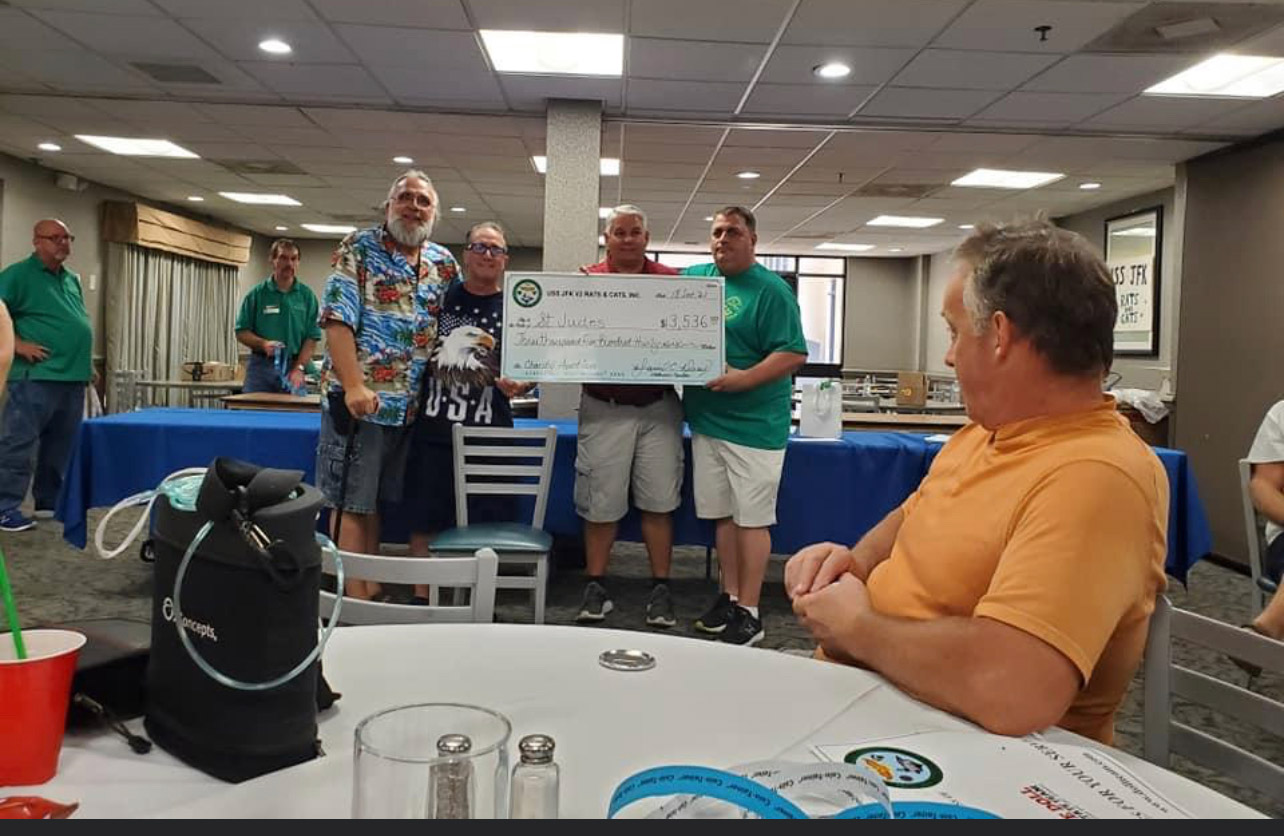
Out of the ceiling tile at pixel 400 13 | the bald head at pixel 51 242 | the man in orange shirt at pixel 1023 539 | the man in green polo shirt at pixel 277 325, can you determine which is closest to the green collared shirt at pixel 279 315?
the man in green polo shirt at pixel 277 325

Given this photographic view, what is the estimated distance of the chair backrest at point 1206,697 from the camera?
119cm

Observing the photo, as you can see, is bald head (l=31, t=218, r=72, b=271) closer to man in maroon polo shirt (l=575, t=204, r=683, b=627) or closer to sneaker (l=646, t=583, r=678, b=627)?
man in maroon polo shirt (l=575, t=204, r=683, b=627)

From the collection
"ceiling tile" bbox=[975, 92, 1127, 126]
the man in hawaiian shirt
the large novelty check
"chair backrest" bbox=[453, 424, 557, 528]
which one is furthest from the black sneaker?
"ceiling tile" bbox=[975, 92, 1127, 126]

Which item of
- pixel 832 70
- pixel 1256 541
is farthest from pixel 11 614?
pixel 832 70

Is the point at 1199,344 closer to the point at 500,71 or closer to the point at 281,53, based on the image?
the point at 500,71

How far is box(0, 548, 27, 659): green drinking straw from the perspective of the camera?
0.73 metres

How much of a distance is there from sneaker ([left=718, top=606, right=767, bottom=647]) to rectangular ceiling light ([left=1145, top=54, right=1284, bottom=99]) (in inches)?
135

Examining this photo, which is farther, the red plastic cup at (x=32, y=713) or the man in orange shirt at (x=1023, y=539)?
the man in orange shirt at (x=1023, y=539)

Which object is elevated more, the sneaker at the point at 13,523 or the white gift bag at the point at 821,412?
the white gift bag at the point at 821,412

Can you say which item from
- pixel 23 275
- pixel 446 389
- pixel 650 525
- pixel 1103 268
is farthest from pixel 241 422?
pixel 1103 268

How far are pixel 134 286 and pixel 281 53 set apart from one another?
19.4ft

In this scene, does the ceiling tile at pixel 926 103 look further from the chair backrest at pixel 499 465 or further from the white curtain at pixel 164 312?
the white curtain at pixel 164 312

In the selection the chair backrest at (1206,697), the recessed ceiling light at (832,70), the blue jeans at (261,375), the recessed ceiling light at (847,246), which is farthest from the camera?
the recessed ceiling light at (847,246)

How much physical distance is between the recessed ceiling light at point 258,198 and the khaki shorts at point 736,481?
7252 mm
